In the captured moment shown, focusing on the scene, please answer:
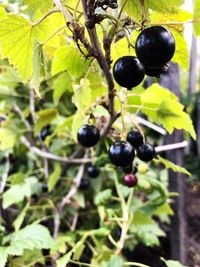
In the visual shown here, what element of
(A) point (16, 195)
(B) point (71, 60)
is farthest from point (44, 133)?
(B) point (71, 60)

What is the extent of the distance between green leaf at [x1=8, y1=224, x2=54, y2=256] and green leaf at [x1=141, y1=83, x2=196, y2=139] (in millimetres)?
427

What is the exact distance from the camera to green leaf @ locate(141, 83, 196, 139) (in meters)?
0.84

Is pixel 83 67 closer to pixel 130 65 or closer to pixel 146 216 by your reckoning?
pixel 130 65

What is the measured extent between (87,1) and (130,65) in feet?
0.38

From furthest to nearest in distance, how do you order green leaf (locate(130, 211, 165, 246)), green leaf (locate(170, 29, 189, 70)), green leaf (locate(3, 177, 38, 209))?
1. green leaf (locate(130, 211, 165, 246))
2. green leaf (locate(3, 177, 38, 209))
3. green leaf (locate(170, 29, 189, 70))

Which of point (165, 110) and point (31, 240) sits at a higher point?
point (165, 110)

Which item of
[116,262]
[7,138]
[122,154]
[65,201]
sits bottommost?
[116,262]

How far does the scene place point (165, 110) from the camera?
877 millimetres

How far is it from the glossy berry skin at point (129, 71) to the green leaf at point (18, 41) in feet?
0.68

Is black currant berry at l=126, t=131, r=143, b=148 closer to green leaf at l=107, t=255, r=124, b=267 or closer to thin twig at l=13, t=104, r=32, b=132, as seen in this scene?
green leaf at l=107, t=255, r=124, b=267

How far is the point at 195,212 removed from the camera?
8.44ft

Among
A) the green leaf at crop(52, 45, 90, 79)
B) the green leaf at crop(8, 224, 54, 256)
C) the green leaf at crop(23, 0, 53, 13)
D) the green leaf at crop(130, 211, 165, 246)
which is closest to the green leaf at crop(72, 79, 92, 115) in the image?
the green leaf at crop(52, 45, 90, 79)

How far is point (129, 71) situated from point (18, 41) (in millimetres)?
250

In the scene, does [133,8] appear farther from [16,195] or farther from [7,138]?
[7,138]
